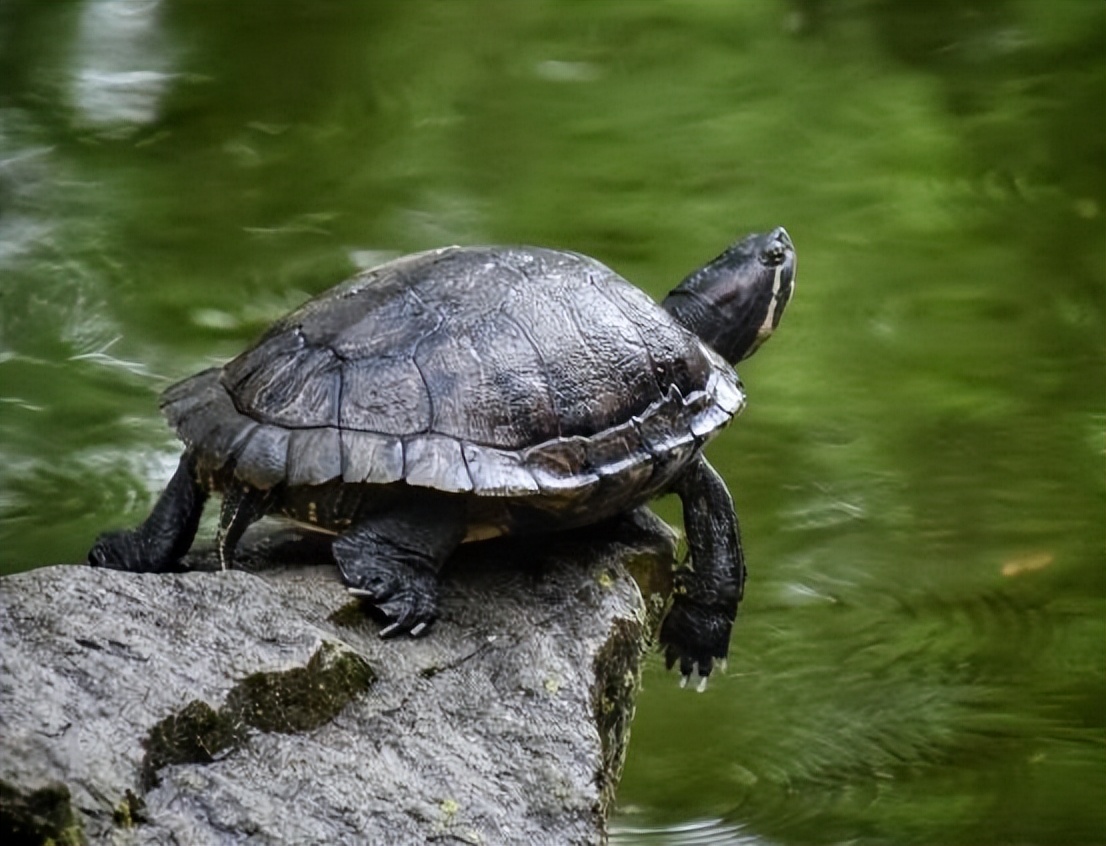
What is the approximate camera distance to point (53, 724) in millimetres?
1883

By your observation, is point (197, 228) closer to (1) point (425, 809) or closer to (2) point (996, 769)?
(2) point (996, 769)

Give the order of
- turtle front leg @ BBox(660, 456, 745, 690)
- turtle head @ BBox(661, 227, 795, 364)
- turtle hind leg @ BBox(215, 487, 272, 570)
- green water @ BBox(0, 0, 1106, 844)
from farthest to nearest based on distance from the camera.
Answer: green water @ BBox(0, 0, 1106, 844) → turtle head @ BBox(661, 227, 795, 364) → turtle front leg @ BBox(660, 456, 745, 690) → turtle hind leg @ BBox(215, 487, 272, 570)

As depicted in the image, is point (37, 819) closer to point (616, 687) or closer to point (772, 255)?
point (616, 687)

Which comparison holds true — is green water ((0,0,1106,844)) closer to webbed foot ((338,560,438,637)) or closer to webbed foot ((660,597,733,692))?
webbed foot ((660,597,733,692))

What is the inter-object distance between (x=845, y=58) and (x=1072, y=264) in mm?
1697

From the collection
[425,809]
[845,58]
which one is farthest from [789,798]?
[845,58]

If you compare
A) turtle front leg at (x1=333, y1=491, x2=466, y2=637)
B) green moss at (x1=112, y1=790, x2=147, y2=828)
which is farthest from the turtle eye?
green moss at (x1=112, y1=790, x2=147, y2=828)

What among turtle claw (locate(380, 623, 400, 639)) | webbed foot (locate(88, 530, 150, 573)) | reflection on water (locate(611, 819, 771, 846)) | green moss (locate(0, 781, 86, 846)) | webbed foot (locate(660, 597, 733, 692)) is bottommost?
reflection on water (locate(611, 819, 771, 846))

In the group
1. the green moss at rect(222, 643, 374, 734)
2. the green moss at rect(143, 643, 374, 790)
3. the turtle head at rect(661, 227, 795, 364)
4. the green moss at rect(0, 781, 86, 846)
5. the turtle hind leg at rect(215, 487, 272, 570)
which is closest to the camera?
the green moss at rect(0, 781, 86, 846)

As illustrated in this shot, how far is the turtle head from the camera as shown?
3.13 meters

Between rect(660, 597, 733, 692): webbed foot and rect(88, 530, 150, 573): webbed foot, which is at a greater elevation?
rect(88, 530, 150, 573): webbed foot

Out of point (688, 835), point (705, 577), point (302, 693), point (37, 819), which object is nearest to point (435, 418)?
point (302, 693)

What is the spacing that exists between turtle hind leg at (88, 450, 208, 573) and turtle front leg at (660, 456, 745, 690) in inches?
32.0

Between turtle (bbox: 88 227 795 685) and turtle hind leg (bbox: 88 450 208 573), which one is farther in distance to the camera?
turtle hind leg (bbox: 88 450 208 573)
